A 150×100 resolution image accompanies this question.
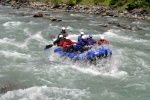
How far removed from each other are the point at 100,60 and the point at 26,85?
495 centimetres

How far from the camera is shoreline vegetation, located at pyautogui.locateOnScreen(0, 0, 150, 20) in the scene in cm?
3844

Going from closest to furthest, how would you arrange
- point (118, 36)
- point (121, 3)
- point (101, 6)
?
point (118, 36)
point (121, 3)
point (101, 6)

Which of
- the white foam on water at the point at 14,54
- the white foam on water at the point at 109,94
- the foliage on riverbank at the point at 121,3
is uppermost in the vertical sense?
the foliage on riverbank at the point at 121,3

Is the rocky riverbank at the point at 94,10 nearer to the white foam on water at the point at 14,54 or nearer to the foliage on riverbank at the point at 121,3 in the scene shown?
the foliage on riverbank at the point at 121,3

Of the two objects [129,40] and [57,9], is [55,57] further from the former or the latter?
[57,9]

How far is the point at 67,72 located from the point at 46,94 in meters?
3.32

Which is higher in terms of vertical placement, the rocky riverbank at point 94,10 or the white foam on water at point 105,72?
the rocky riverbank at point 94,10

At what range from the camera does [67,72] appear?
656 inches

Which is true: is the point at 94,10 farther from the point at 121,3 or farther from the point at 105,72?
the point at 105,72

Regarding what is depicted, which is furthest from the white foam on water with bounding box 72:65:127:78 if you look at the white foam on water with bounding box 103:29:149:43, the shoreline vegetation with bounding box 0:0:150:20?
the shoreline vegetation with bounding box 0:0:150:20

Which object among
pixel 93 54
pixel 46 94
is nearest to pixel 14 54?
pixel 93 54

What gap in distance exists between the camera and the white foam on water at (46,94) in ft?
43.1

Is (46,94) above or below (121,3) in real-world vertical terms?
below

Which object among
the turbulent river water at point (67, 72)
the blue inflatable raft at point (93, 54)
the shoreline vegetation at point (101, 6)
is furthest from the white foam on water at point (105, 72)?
the shoreline vegetation at point (101, 6)
